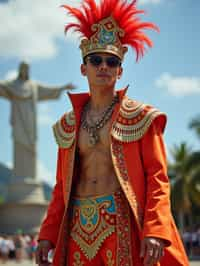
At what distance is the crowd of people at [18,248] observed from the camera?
19938 mm

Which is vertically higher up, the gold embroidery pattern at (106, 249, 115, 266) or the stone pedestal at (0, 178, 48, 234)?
the stone pedestal at (0, 178, 48, 234)

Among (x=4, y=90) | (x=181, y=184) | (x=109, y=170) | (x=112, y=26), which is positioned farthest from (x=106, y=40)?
(x=181, y=184)

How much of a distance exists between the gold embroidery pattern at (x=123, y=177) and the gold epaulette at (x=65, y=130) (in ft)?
1.26

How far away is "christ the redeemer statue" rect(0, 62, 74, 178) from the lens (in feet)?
85.0

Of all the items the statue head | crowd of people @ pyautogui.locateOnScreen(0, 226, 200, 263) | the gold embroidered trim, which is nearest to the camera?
the gold embroidered trim

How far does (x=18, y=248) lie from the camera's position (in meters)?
21.9

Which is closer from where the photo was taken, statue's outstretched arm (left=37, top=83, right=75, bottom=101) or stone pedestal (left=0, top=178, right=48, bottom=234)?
stone pedestal (left=0, top=178, right=48, bottom=234)

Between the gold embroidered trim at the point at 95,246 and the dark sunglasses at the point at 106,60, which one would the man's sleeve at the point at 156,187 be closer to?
the gold embroidered trim at the point at 95,246

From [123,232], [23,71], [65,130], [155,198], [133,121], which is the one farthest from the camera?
[23,71]

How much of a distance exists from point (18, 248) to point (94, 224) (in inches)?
737

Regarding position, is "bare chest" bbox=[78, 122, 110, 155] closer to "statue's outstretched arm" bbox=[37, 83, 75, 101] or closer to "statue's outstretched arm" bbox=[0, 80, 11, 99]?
"statue's outstretched arm" bbox=[0, 80, 11, 99]

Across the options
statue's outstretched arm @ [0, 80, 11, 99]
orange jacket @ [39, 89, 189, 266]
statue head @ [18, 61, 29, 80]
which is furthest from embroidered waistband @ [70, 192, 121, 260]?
statue head @ [18, 61, 29, 80]

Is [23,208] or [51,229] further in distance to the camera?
[23,208]

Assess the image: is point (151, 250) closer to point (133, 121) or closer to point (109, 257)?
point (109, 257)
